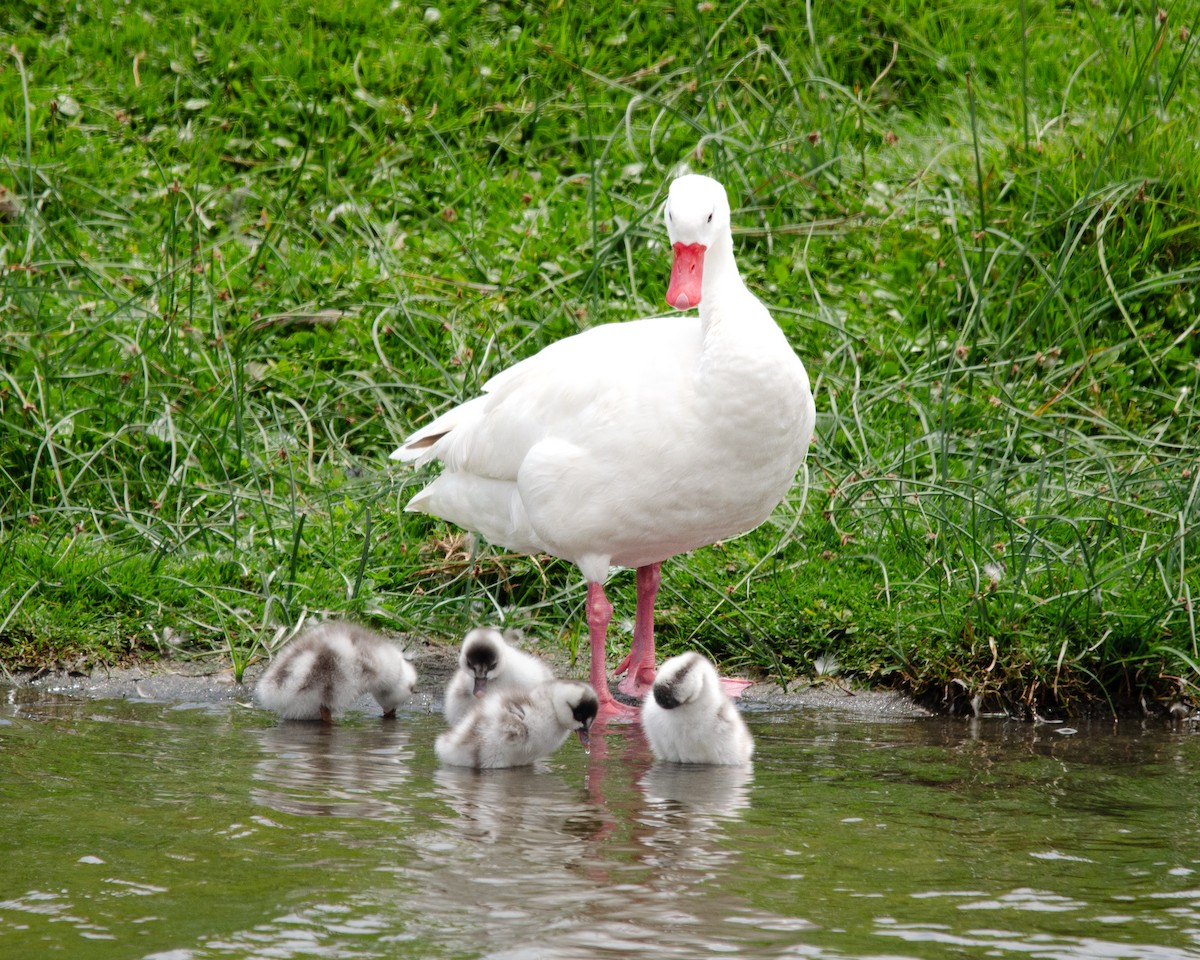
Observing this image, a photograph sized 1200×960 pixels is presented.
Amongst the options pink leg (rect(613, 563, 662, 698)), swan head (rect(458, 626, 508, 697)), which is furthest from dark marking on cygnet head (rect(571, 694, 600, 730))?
pink leg (rect(613, 563, 662, 698))

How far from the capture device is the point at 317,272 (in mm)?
9141

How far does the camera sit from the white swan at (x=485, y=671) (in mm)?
5660

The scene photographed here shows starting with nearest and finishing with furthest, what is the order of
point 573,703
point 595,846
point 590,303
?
point 595,846 < point 573,703 < point 590,303

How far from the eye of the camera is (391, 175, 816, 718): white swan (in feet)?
18.4

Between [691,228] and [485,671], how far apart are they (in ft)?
5.67

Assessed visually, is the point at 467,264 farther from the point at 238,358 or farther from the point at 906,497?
the point at 906,497

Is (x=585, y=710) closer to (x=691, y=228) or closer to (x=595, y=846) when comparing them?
(x=595, y=846)

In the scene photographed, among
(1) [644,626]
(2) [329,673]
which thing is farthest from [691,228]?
(2) [329,673]

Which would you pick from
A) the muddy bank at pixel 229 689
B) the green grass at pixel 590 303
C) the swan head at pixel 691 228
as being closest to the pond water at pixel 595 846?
the muddy bank at pixel 229 689

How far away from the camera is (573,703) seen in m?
5.20

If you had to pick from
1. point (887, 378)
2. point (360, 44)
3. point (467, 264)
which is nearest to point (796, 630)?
point (887, 378)

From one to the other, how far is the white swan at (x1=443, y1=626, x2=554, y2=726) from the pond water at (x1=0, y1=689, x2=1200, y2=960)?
0.79 ft

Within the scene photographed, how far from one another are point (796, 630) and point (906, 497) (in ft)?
3.25

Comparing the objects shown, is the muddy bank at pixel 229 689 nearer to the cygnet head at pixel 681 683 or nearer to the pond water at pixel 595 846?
the pond water at pixel 595 846
